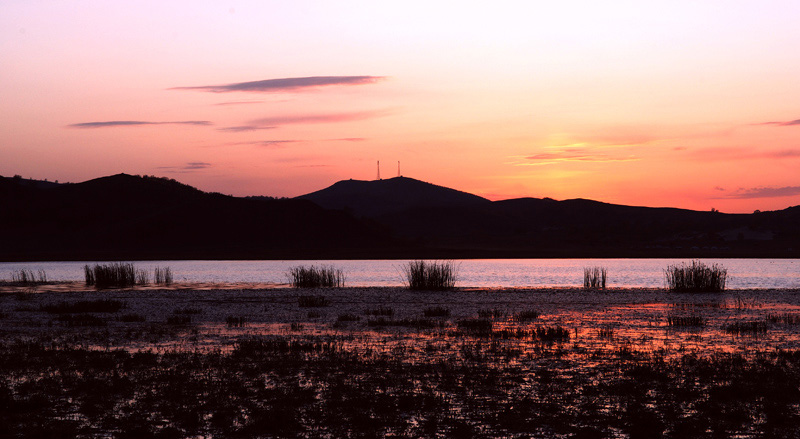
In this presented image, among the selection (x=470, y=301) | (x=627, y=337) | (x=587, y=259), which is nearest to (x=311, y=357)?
(x=627, y=337)

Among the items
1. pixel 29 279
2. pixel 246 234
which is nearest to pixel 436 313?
pixel 29 279

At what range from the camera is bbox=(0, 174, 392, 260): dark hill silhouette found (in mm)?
120000

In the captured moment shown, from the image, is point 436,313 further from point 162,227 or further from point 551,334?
point 162,227

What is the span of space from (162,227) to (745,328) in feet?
400

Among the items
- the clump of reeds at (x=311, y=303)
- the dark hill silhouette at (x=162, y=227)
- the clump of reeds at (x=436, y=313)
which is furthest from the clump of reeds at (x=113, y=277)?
the dark hill silhouette at (x=162, y=227)

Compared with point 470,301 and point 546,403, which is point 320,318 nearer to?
point 470,301

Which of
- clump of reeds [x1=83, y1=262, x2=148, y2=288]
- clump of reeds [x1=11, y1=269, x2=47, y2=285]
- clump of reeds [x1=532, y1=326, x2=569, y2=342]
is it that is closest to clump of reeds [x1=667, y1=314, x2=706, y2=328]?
clump of reeds [x1=532, y1=326, x2=569, y2=342]

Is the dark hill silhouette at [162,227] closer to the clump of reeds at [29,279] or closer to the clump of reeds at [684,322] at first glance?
the clump of reeds at [29,279]

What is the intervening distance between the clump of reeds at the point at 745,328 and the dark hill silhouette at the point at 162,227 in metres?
86.8

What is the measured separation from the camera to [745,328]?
75.6ft

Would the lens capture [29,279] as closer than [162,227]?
Yes

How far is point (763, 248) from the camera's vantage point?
127000 millimetres

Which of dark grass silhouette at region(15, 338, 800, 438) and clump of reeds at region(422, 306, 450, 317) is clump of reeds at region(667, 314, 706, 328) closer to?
dark grass silhouette at region(15, 338, 800, 438)

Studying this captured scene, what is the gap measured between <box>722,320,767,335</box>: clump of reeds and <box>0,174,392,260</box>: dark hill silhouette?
86804 millimetres
